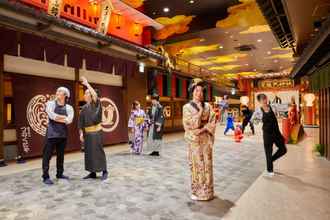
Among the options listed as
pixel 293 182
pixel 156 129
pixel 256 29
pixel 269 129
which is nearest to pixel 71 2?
pixel 156 129

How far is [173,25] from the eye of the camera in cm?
1030

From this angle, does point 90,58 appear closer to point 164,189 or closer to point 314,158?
point 164,189

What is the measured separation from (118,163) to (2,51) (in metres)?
3.59

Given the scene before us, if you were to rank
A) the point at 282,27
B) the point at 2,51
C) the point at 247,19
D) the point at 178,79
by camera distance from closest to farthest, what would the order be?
1. the point at 2,51
2. the point at 282,27
3. the point at 247,19
4. the point at 178,79

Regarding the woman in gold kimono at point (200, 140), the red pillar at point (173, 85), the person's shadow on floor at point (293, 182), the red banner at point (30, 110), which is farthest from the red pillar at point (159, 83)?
the woman in gold kimono at point (200, 140)

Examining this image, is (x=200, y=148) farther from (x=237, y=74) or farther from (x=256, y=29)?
(x=237, y=74)

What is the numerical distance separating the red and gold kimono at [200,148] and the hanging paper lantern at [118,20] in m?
6.91

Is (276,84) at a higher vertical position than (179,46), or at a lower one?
lower

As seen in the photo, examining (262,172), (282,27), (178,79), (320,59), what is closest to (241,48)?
(178,79)

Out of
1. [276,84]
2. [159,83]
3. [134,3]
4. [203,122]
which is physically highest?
[134,3]

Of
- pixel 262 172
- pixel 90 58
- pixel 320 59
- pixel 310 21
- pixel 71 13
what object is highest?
pixel 71 13

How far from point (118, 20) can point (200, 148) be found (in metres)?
7.38

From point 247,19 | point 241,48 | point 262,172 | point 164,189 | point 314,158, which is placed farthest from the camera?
point 241,48

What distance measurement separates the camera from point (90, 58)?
765 centimetres
